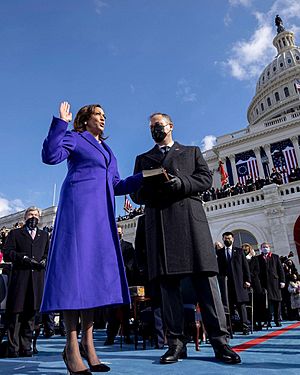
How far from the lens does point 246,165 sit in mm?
39938

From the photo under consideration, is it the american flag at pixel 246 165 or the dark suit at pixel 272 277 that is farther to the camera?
the american flag at pixel 246 165

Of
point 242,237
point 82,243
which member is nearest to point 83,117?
point 82,243

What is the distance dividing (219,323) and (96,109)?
7.31ft

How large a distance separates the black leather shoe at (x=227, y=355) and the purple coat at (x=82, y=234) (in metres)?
0.97

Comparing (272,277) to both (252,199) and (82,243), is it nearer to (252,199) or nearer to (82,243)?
(82,243)

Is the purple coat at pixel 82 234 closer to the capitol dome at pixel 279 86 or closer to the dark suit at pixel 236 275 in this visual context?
the dark suit at pixel 236 275

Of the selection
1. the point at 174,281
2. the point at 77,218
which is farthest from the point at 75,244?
the point at 174,281

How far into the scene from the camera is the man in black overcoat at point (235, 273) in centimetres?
720

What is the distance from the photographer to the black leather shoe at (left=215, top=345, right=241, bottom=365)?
2748 mm

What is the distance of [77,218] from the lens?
259 cm

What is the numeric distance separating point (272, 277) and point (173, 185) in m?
6.92

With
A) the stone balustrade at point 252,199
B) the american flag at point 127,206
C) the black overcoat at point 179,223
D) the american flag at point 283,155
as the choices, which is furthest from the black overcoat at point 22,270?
the american flag at point 283,155

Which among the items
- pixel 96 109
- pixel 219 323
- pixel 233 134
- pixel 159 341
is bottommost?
pixel 159 341

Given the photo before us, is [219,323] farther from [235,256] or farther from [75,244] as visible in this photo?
[235,256]
